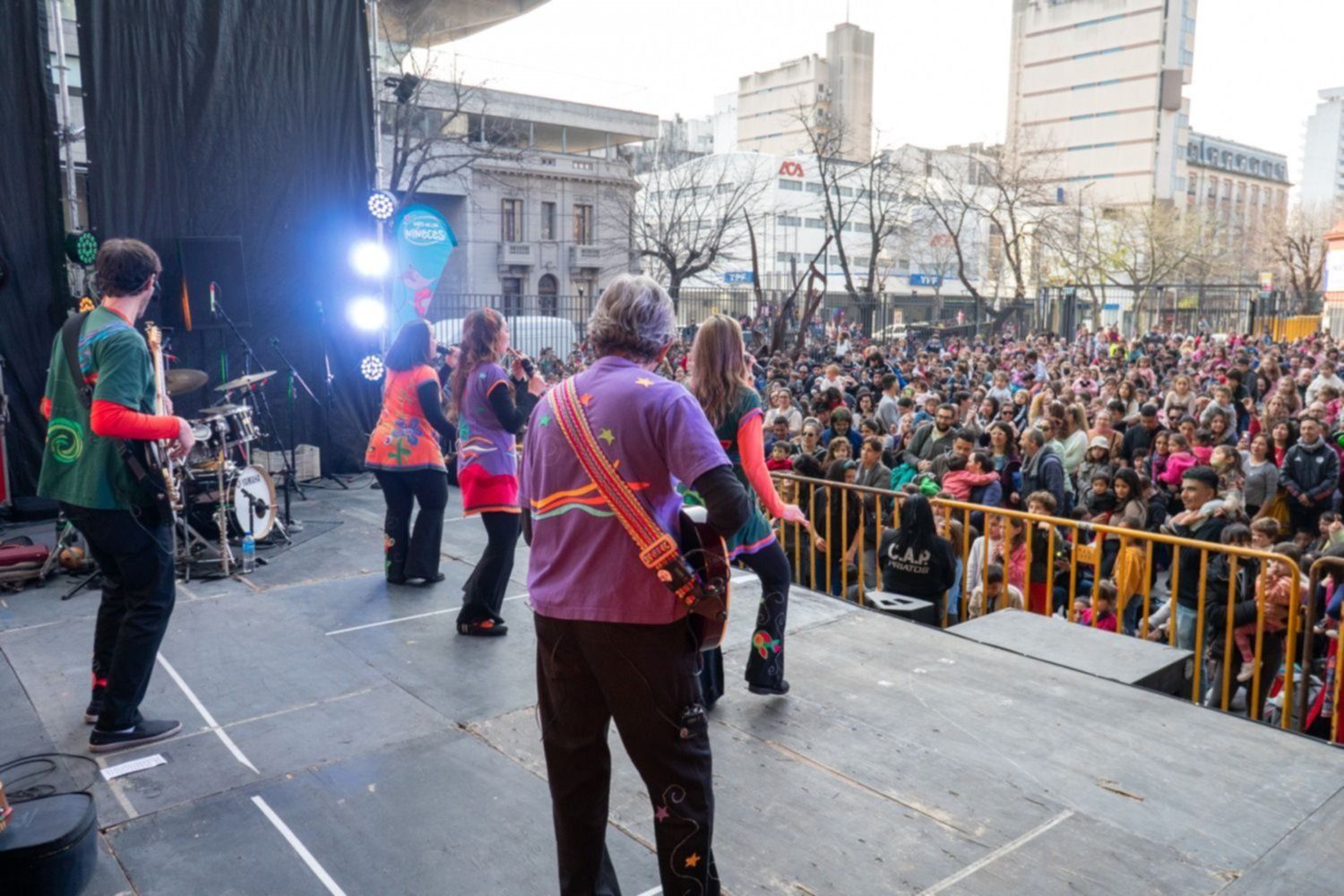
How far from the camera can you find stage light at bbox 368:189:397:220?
10.5 metres

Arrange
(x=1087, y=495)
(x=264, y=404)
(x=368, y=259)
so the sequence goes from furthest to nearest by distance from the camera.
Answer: (x=368, y=259), (x=264, y=404), (x=1087, y=495)

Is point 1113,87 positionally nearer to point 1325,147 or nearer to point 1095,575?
point 1325,147

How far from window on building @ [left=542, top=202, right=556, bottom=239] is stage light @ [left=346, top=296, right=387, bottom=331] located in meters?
39.2

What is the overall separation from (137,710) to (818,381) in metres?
12.1

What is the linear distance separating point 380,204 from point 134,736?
7.52 meters

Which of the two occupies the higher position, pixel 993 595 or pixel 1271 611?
pixel 1271 611

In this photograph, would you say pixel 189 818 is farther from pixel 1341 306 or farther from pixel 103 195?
pixel 1341 306

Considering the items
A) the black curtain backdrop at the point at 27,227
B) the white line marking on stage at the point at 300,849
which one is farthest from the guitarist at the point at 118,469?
the black curtain backdrop at the point at 27,227

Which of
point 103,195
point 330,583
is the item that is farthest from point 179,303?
point 330,583

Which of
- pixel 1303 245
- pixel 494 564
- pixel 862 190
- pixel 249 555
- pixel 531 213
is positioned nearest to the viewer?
pixel 494 564

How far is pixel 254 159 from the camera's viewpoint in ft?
32.3

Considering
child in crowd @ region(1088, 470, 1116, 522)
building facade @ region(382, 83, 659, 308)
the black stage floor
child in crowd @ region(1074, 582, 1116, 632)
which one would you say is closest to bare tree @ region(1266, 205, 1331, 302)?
building facade @ region(382, 83, 659, 308)

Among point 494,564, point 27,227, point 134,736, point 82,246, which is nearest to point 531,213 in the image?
point 27,227

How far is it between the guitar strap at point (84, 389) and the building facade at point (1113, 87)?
91.4 metres
